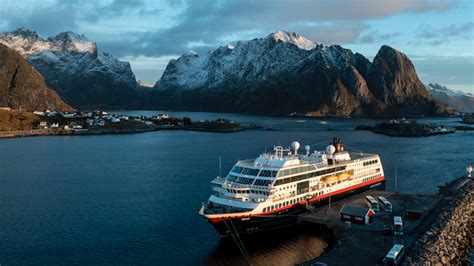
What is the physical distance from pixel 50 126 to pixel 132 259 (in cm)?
15452

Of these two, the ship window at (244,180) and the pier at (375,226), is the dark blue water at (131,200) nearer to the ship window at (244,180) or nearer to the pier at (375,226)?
the pier at (375,226)

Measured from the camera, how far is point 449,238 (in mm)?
44156

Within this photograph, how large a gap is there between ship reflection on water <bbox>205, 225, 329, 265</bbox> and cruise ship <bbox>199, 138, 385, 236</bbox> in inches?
37.7

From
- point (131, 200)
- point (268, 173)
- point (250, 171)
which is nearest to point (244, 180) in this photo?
point (250, 171)

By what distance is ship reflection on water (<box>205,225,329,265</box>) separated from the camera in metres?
43.3

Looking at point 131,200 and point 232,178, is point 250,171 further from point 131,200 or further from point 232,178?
point 131,200

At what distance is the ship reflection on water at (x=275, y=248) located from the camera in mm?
43350

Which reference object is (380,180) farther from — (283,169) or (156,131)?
(156,131)

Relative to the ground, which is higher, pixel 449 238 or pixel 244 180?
pixel 244 180

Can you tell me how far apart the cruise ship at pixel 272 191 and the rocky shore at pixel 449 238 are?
13.1 meters

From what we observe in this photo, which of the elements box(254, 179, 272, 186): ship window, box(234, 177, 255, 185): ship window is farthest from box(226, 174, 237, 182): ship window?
box(254, 179, 272, 186): ship window

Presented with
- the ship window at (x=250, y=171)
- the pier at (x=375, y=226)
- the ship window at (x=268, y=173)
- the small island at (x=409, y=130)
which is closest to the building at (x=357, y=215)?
the pier at (x=375, y=226)

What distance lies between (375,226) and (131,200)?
33049 millimetres

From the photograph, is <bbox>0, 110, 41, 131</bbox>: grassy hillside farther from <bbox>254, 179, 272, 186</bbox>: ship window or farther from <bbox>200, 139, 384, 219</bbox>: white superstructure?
<bbox>254, 179, 272, 186</bbox>: ship window
